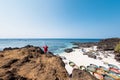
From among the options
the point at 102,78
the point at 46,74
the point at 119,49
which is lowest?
the point at 102,78

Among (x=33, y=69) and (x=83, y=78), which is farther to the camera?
(x=33, y=69)

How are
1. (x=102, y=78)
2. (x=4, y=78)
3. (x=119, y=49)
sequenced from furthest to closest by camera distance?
(x=119, y=49)
(x=102, y=78)
(x=4, y=78)

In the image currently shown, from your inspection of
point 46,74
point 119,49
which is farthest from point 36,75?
point 119,49

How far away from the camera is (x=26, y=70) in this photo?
5.93m

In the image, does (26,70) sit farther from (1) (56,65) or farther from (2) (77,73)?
(2) (77,73)

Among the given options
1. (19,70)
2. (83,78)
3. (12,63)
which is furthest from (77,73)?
(12,63)

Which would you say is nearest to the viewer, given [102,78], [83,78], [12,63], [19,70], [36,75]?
[83,78]

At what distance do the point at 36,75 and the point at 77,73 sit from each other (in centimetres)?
230

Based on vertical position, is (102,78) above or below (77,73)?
below

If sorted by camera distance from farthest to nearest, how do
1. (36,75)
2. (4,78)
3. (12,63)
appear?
(12,63)
(36,75)
(4,78)

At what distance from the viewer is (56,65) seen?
686 centimetres

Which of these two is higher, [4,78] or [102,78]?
[4,78]

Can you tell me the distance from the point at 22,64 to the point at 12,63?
677mm

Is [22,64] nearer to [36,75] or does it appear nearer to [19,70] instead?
[19,70]
